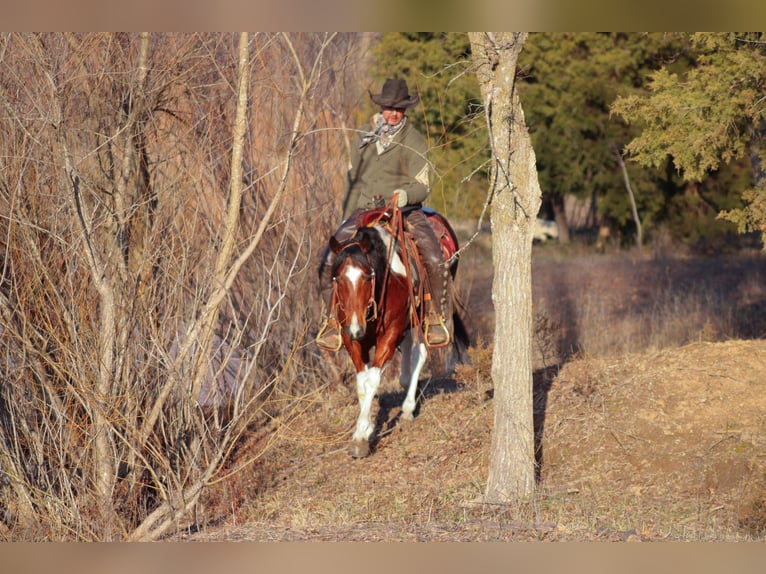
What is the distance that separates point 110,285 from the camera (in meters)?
8.96

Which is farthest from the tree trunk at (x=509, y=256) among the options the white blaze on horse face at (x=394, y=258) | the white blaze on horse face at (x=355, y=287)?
the white blaze on horse face at (x=394, y=258)

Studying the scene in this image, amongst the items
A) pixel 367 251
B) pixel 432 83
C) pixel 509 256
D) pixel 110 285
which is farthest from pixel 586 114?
pixel 110 285

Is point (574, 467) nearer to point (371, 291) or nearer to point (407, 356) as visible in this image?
point (371, 291)

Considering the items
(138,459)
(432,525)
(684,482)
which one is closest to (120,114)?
(138,459)

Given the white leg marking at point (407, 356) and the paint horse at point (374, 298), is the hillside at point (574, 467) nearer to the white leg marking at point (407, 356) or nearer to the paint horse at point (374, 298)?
the white leg marking at point (407, 356)

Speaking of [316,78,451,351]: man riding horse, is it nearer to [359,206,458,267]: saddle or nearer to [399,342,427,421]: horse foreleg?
[359,206,458,267]: saddle

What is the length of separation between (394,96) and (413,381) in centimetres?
298

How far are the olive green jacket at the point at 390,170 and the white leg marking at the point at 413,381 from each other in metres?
1.56

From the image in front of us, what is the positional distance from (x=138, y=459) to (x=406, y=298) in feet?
10.2

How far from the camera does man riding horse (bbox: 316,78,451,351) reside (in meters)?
11.1

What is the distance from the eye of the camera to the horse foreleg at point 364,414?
10.8m

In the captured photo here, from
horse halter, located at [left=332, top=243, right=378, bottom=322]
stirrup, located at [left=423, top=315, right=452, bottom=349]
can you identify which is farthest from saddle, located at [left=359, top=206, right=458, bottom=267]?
horse halter, located at [left=332, top=243, right=378, bottom=322]

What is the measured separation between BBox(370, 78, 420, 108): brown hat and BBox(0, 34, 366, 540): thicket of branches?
1.80 metres
